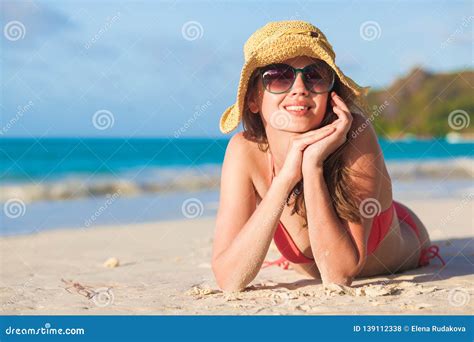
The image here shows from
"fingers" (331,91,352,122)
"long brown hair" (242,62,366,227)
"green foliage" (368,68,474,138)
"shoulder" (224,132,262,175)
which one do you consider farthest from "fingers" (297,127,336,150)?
"green foliage" (368,68,474,138)

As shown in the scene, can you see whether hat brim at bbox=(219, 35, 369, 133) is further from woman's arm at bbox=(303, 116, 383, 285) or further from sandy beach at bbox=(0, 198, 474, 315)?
sandy beach at bbox=(0, 198, 474, 315)

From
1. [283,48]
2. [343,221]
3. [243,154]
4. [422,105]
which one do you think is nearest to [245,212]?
[243,154]

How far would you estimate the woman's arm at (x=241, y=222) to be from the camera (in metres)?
3.65

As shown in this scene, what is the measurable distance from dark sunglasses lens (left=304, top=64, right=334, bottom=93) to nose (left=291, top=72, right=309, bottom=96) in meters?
0.04

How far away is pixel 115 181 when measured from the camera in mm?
17891

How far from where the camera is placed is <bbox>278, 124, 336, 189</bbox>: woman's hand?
3.61 m

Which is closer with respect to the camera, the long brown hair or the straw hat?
the straw hat

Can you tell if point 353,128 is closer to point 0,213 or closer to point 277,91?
point 277,91

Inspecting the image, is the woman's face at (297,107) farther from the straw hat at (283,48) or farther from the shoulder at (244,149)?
the shoulder at (244,149)

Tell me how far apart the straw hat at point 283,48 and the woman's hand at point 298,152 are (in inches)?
15.0

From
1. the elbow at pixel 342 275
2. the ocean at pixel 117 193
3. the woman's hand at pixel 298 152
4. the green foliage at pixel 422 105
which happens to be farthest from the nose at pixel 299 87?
the green foliage at pixel 422 105

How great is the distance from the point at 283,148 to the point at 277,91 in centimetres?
40

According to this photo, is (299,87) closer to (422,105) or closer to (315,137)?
(315,137)

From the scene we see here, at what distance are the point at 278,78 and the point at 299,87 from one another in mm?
156
